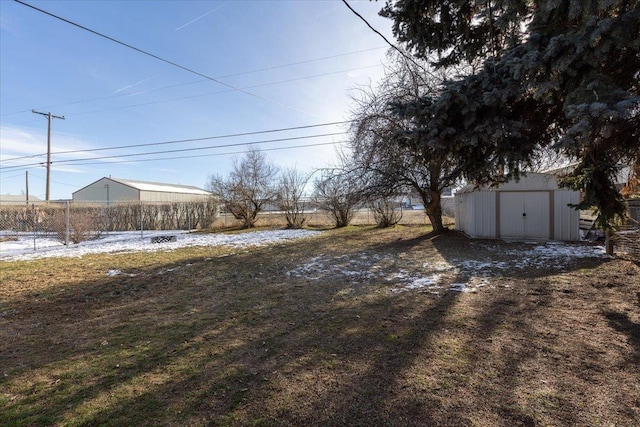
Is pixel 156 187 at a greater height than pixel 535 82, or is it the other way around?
pixel 156 187

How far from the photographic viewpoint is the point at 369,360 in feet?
9.75

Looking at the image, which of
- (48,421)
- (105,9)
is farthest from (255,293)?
(105,9)

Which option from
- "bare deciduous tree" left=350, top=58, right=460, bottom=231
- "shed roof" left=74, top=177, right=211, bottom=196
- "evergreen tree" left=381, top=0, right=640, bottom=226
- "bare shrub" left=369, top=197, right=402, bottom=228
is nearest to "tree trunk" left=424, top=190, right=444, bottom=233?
"bare deciduous tree" left=350, top=58, right=460, bottom=231

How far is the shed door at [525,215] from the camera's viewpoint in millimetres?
11164

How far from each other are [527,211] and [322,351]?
11108 mm

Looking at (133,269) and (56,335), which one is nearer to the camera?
(56,335)

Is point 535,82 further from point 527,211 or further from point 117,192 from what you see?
point 117,192

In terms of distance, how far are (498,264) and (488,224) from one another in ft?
16.4

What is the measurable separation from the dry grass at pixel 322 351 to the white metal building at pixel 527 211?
501 cm

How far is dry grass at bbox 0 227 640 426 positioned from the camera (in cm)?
224

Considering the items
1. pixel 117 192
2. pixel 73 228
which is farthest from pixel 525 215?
pixel 117 192

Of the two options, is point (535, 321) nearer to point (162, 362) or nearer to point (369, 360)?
point (369, 360)

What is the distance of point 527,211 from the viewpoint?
1140 cm

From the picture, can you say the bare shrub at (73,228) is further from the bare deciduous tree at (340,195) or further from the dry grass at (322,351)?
the bare deciduous tree at (340,195)
